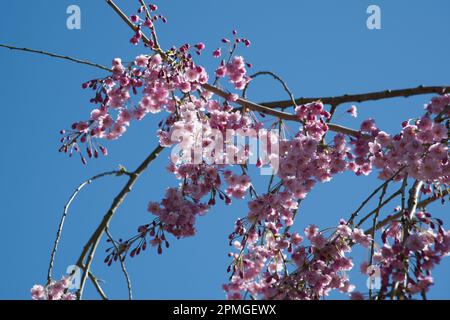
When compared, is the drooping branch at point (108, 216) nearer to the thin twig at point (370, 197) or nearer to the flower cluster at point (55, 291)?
the flower cluster at point (55, 291)

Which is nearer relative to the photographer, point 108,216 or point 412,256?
point 412,256

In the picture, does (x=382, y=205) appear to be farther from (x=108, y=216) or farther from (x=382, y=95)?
(x=108, y=216)

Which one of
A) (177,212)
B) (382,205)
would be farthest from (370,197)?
(177,212)

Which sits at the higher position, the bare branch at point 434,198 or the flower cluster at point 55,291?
the bare branch at point 434,198

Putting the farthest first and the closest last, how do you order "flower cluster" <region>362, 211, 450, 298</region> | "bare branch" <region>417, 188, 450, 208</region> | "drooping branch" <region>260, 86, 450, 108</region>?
1. "bare branch" <region>417, 188, 450, 208</region>
2. "drooping branch" <region>260, 86, 450, 108</region>
3. "flower cluster" <region>362, 211, 450, 298</region>

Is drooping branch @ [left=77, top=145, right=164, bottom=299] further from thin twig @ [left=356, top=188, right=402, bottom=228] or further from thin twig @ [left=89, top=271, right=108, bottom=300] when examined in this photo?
thin twig @ [left=356, top=188, right=402, bottom=228]

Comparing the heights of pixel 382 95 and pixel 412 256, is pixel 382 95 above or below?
above

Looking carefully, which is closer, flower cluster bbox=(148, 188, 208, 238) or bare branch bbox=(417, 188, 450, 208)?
flower cluster bbox=(148, 188, 208, 238)

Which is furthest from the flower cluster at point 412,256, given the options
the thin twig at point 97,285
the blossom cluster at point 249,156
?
the thin twig at point 97,285

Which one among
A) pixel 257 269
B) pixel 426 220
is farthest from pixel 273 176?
pixel 426 220

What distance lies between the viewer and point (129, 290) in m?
4.21

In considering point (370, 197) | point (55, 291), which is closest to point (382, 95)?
point (370, 197)

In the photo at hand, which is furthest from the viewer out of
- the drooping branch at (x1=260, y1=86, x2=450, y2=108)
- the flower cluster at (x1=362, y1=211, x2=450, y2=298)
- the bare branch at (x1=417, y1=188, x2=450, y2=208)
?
the bare branch at (x1=417, y1=188, x2=450, y2=208)

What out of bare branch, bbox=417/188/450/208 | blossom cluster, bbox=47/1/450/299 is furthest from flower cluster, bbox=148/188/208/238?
bare branch, bbox=417/188/450/208
